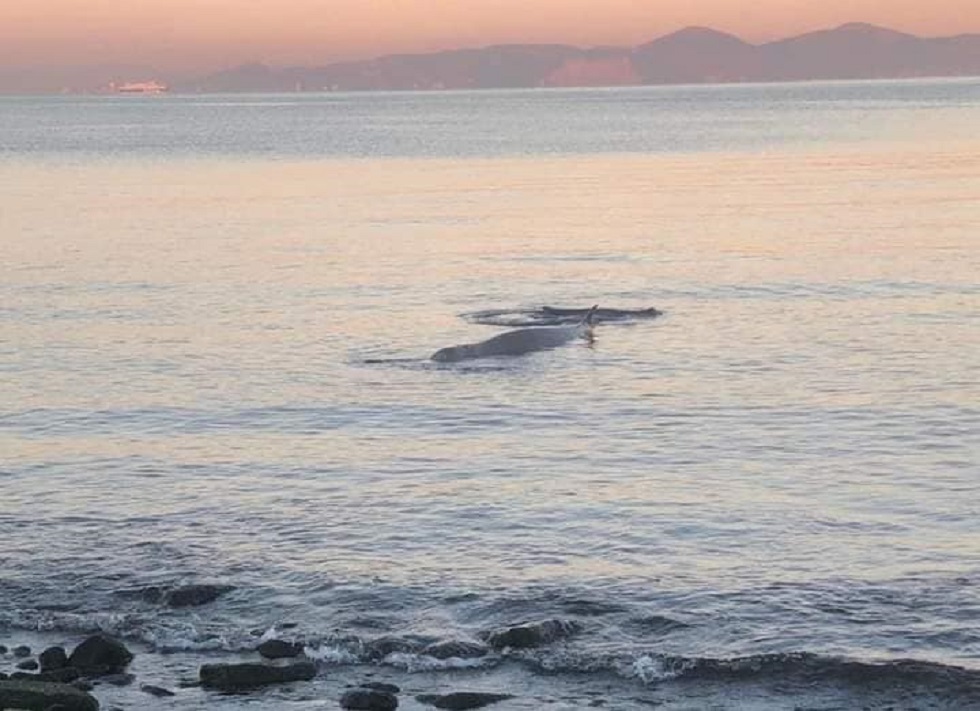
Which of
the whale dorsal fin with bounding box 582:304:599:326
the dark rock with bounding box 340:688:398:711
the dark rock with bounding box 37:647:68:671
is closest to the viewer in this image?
the dark rock with bounding box 340:688:398:711

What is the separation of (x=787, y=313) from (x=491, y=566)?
77.9 feet

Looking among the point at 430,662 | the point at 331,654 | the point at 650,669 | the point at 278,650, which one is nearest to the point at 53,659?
the point at 278,650

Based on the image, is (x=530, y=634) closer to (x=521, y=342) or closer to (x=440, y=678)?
(x=440, y=678)

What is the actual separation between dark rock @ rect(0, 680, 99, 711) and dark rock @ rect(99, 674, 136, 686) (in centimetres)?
130

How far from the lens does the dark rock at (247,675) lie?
66.0 feet

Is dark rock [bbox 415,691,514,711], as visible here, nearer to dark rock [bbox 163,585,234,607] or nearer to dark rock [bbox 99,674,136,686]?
dark rock [bbox 99,674,136,686]

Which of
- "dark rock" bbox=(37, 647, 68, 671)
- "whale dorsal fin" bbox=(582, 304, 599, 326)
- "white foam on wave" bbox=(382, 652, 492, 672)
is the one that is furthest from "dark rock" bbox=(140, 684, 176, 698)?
"whale dorsal fin" bbox=(582, 304, 599, 326)

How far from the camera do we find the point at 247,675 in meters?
Answer: 20.2

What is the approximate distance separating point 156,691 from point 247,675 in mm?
1023

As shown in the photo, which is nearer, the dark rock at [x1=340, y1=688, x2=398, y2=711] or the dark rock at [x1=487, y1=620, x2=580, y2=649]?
the dark rock at [x1=340, y1=688, x2=398, y2=711]

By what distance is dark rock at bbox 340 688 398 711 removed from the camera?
1909 centimetres

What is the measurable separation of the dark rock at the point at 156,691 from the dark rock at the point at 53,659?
1.28 meters

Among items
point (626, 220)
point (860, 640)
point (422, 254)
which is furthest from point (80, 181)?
point (860, 640)

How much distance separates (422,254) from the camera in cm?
6384
